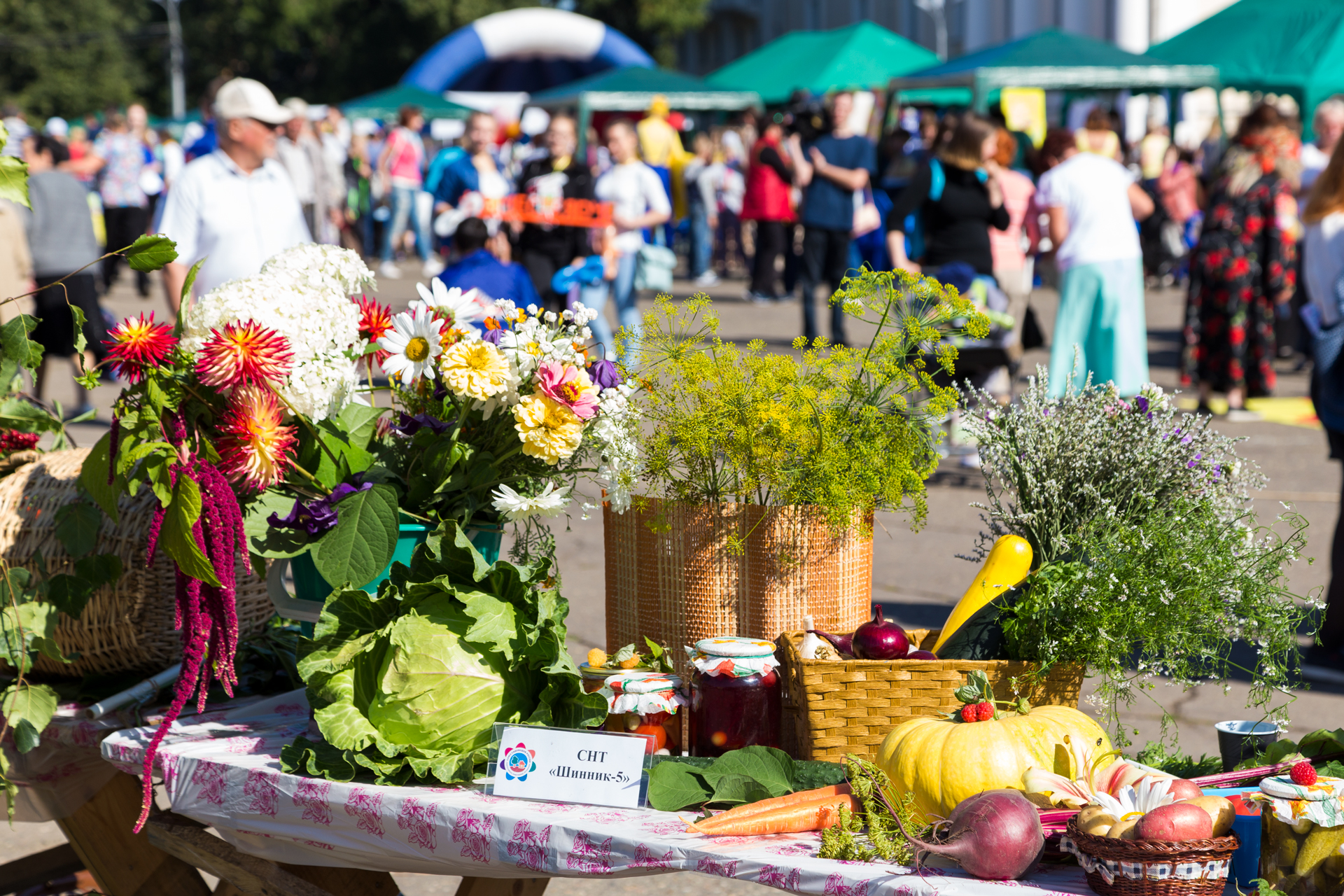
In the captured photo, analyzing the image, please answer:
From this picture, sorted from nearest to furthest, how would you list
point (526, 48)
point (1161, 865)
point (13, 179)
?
point (1161, 865) < point (13, 179) < point (526, 48)

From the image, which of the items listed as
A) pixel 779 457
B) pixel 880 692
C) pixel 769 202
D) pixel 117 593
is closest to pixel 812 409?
pixel 779 457

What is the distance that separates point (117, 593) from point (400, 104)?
74.8 feet

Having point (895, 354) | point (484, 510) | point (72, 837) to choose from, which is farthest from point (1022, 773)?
point (72, 837)

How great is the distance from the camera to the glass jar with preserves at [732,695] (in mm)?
1715

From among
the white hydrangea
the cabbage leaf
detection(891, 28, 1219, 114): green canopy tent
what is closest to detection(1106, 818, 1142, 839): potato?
the cabbage leaf

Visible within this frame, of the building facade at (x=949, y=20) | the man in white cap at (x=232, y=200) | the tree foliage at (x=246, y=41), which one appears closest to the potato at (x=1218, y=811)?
the man in white cap at (x=232, y=200)

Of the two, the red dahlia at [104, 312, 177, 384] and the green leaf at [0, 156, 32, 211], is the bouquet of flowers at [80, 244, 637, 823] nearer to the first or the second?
the red dahlia at [104, 312, 177, 384]

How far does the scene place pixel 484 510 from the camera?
189cm

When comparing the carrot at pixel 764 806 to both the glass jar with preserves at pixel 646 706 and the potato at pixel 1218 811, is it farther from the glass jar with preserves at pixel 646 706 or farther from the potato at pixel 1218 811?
the potato at pixel 1218 811

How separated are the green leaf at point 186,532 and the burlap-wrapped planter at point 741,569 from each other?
560 millimetres

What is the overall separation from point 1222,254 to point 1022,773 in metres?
7.51

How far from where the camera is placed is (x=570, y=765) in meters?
1.68

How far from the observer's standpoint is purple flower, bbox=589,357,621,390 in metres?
1.81

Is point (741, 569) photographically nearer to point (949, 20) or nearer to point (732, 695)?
point (732, 695)
